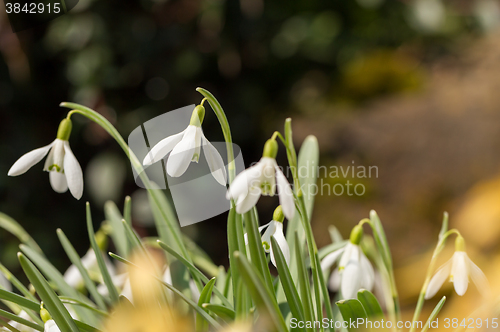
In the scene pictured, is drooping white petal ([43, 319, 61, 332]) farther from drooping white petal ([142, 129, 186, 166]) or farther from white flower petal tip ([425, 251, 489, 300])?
white flower petal tip ([425, 251, 489, 300])

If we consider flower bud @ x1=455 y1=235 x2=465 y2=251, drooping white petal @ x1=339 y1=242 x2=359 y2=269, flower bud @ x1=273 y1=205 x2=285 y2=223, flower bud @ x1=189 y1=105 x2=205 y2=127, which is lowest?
drooping white petal @ x1=339 y1=242 x2=359 y2=269

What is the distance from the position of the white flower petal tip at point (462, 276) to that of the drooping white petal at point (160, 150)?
0.25m

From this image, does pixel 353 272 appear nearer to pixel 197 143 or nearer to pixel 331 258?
pixel 331 258

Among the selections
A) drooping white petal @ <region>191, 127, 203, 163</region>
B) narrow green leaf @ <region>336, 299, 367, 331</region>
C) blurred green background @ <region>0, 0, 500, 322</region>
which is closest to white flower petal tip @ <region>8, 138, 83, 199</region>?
drooping white petal @ <region>191, 127, 203, 163</region>

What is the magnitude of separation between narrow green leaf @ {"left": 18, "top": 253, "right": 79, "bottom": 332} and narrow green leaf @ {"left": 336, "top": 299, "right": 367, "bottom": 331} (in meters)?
0.19

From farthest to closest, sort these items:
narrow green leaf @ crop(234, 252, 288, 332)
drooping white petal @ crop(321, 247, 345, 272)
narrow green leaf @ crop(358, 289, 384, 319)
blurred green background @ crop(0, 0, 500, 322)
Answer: blurred green background @ crop(0, 0, 500, 322)
drooping white petal @ crop(321, 247, 345, 272)
narrow green leaf @ crop(358, 289, 384, 319)
narrow green leaf @ crop(234, 252, 288, 332)

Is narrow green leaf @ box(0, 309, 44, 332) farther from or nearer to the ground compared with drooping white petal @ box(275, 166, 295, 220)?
nearer to the ground

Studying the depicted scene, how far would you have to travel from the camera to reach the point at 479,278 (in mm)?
312

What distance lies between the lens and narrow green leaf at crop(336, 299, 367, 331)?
0.96 feet

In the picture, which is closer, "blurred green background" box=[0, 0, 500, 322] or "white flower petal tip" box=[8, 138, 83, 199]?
"white flower petal tip" box=[8, 138, 83, 199]

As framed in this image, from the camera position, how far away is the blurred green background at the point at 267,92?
3.44 ft

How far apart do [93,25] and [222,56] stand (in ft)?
1.20

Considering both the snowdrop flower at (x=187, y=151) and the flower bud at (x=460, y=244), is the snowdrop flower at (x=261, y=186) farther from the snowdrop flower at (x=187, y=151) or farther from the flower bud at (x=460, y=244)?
the flower bud at (x=460, y=244)

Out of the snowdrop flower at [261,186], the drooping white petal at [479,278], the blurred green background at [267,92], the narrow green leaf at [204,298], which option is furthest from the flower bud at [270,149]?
the blurred green background at [267,92]
